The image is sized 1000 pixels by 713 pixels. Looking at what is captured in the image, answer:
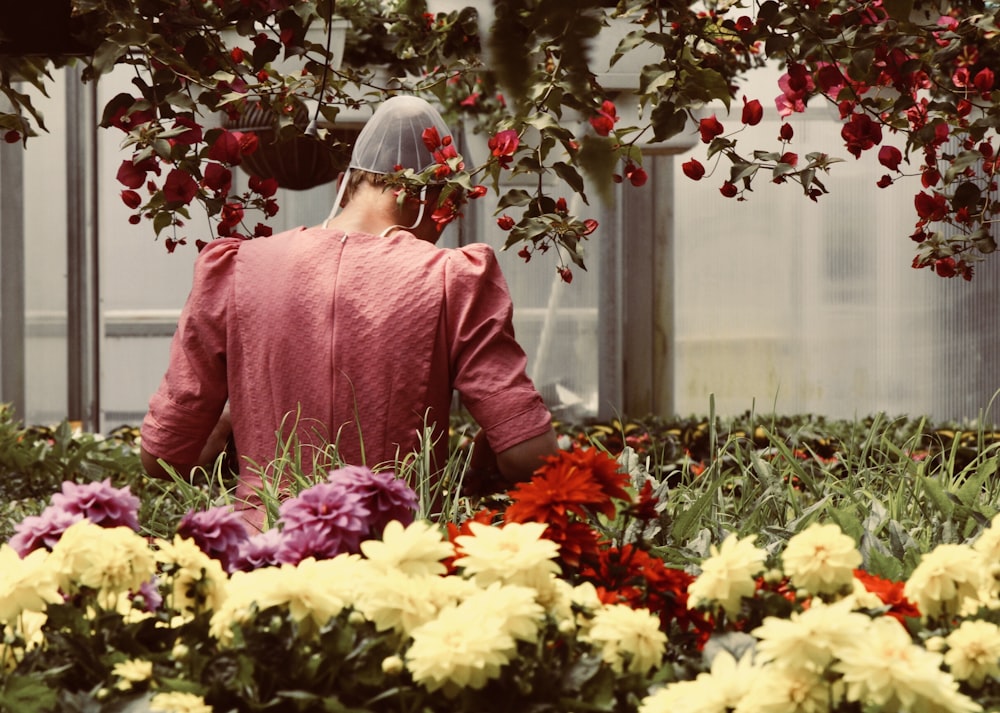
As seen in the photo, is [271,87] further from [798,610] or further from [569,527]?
[798,610]

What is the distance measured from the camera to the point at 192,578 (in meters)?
1.07

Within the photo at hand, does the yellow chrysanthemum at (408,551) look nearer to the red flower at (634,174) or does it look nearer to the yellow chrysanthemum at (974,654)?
the yellow chrysanthemum at (974,654)

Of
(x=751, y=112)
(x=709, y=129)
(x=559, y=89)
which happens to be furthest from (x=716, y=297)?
(x=559, y=89)

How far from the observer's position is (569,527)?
1.16 metres

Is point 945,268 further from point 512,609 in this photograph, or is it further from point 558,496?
point 512,609

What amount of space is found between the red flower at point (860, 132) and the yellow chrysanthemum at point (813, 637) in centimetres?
132

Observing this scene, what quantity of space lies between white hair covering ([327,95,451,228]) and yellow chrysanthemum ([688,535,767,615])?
1.01m

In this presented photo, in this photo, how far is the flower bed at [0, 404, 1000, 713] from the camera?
906 millimetres

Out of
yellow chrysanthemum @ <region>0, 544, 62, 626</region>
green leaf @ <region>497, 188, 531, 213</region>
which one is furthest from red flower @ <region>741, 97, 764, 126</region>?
yellow chrysanthemum @ <region>0, 544, 62, 626</region>

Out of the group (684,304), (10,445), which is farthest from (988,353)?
(10,445)

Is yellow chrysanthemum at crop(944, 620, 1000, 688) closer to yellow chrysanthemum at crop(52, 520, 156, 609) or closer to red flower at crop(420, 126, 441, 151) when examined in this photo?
yellow chrysanthemum at crop(52, 520, 156, 609)

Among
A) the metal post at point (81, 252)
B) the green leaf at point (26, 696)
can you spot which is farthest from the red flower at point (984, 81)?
the metal post at point (81, 252)

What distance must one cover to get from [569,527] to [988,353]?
483 cm

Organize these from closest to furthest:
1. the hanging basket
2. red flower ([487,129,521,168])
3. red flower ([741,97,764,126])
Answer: red flower ([487,129,521,168]), red flower ([741,97,764,126]), the hanging basket
